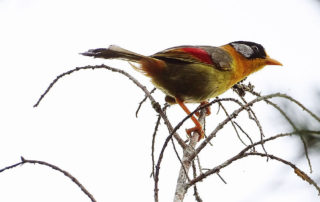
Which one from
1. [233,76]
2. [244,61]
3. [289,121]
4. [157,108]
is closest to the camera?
[289,121]

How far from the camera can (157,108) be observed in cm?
301

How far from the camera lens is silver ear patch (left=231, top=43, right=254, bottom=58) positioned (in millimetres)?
4782

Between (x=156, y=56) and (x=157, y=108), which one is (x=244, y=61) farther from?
(x=157, y=108)

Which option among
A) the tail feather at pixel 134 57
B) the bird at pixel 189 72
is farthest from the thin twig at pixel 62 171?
the bird at pixel 189 72

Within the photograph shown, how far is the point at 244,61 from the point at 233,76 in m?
0.58

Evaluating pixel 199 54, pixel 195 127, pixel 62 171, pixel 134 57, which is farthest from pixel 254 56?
pixel 62 171

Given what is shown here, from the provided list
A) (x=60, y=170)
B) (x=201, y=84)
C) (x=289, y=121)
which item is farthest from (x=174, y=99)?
(x=289, y=121)

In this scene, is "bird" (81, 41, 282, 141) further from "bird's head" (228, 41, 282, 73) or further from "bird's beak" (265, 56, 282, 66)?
"bird's beak" (265, 56, 282, 66)

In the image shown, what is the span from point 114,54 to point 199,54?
1.01m

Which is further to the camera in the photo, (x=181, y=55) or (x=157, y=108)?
(x=181, y=55)

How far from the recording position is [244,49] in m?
4.88

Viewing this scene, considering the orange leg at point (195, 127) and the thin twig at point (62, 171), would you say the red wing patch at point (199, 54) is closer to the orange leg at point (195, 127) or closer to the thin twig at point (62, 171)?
the orange leg at point (195, 127)

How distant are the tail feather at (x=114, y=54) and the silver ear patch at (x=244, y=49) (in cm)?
163

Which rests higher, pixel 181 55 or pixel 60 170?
pixel 181 55
